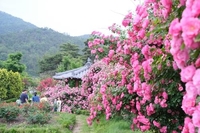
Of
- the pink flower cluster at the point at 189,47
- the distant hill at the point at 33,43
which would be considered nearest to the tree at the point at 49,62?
the distant hill at the point at 33,43

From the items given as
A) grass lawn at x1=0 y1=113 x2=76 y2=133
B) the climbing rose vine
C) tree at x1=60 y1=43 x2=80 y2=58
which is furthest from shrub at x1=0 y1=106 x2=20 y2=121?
tree at x1=60 y1=43 x2=80 y2=58

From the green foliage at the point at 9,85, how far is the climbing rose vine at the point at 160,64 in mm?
16742

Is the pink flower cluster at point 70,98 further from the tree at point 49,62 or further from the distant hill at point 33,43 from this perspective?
the distant hill at point 33,43

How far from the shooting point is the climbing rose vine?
1.19m

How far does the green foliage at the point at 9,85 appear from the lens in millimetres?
22094

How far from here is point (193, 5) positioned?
1132 mm

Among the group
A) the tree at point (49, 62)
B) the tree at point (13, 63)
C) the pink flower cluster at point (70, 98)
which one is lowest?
the pink flower cluster at point (70, 98)

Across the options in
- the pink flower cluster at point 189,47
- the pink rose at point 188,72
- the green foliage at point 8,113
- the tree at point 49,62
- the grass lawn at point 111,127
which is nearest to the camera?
the pink flower cluster at point 189,47

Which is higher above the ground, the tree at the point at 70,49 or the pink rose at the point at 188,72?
the tree at the point at 70,49


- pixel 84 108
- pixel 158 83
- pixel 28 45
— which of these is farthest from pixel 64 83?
pixel 28 45

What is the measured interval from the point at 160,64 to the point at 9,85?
71.0ft

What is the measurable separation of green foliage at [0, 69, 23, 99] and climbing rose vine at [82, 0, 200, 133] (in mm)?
16742

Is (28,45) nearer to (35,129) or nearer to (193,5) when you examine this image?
(35,129)

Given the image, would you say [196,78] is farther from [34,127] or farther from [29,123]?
[29,123]
